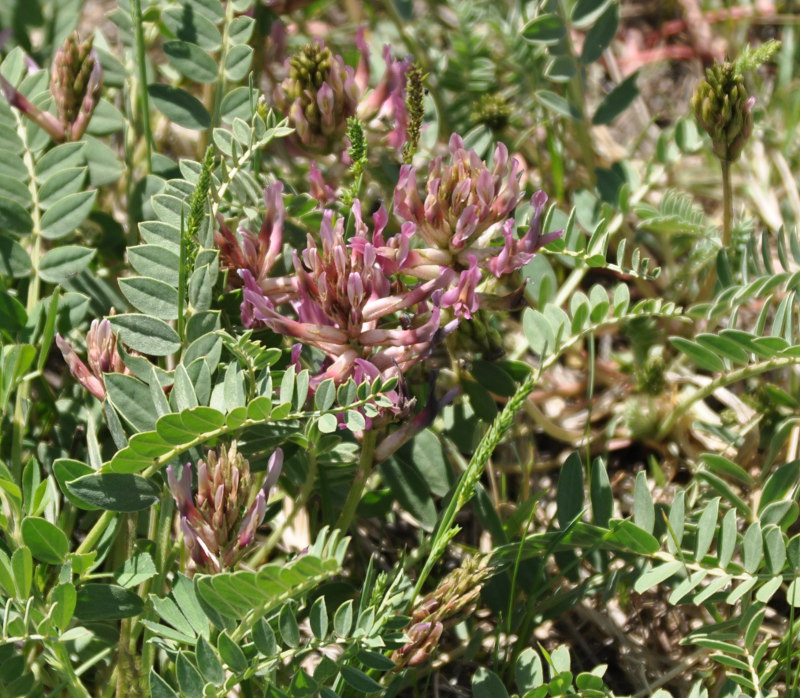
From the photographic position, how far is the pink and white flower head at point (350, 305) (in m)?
1.73

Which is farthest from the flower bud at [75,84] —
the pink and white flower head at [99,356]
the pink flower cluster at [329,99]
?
the pink and white flower head at [99,356]

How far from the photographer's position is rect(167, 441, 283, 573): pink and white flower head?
5.24 feet

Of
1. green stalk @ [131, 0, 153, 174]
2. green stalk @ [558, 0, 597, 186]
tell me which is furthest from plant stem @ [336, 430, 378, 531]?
green stalk @ [558, 0, 597, 186]

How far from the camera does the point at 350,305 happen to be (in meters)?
1.74

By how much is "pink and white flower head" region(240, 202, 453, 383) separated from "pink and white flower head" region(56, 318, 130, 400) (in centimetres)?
24

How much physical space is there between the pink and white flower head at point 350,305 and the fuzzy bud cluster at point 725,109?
2.55 feet

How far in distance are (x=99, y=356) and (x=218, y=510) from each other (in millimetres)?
405

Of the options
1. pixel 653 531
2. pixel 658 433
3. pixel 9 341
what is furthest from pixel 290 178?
pixel 653 531

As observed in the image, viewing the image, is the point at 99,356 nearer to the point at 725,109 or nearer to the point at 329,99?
the point at 329,99

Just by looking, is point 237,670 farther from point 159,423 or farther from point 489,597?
point 489,597

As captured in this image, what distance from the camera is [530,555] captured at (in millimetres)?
1984

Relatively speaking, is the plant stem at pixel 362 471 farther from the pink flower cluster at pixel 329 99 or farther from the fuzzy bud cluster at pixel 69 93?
the fuzzy bud cluster at pixel 69 93

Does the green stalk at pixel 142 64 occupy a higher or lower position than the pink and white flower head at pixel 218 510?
higher

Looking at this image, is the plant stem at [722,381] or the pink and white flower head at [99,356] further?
the plant stem at [722,381]
